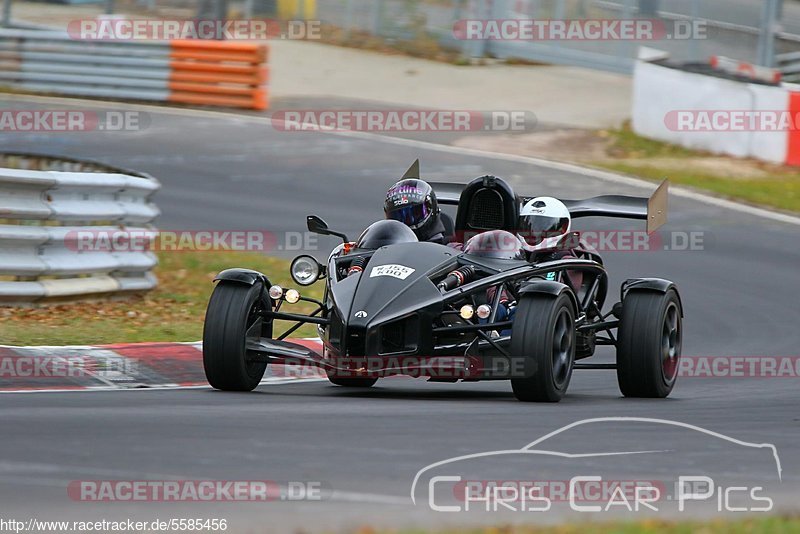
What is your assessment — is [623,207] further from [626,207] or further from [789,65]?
[789,65]

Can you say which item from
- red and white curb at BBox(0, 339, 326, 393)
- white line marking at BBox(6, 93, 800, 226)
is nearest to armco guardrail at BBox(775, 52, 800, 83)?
white line marking at BBox(6, 93, 800, 226)

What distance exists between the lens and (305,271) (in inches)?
388

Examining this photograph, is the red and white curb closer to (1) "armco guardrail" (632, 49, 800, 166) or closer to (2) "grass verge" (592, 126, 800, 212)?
Result: (2) "grass verge" (592, 126, 800, 212)

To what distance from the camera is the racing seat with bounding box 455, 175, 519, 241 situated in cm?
1059

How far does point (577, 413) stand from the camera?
856 cm

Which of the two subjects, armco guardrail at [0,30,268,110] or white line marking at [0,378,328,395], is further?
armco guardrail at [0,30,268,110]

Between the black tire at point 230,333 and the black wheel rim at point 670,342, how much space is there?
2.77 meters

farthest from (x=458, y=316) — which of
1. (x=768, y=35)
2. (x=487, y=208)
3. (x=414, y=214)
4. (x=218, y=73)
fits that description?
(x=768, y=35)

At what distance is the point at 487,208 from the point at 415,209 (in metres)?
0.60

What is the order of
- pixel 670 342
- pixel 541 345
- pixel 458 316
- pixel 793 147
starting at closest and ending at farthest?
1. pixel 541 345
2. pixel 458 316
3. pixel 670 342
4. pixel 793 147

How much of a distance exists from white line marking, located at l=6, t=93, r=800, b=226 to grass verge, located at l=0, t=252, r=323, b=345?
6544mm

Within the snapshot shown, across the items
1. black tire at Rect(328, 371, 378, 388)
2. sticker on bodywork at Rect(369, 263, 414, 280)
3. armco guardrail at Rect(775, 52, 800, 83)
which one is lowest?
black tire at Rect(328, 371, 378, 388)

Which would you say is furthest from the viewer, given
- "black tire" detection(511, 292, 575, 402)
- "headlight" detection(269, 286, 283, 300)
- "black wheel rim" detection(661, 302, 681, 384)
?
"black wheel rim" detection(661, 302, 681, 384)

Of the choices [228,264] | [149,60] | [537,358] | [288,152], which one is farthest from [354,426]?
[149,60]
